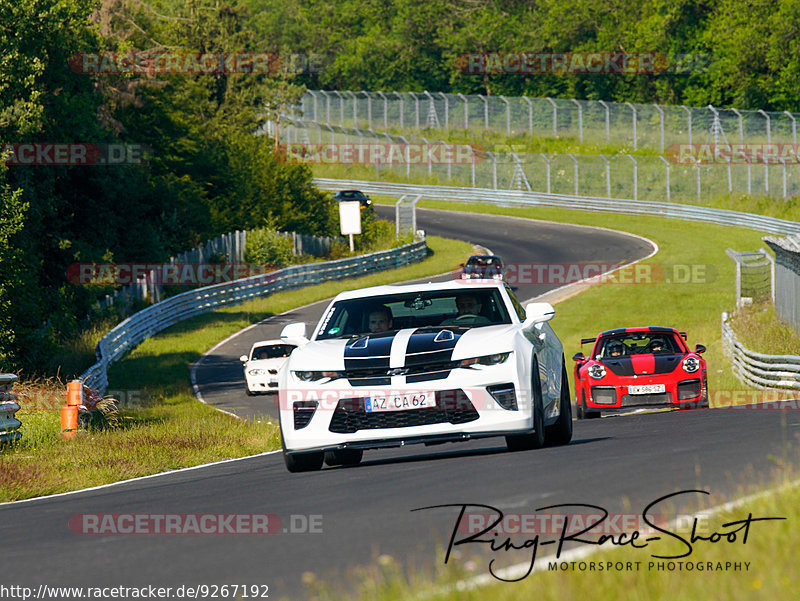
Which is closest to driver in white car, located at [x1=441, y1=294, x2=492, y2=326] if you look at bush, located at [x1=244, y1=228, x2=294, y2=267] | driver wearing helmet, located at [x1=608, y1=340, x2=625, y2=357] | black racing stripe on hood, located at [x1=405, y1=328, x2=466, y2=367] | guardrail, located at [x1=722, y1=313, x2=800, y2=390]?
black racing stripe on hood, located at [x1=405, y1=328, x2=466, y2=367]

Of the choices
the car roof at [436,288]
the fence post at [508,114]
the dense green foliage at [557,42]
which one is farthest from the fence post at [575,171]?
the car roof at [436,288]

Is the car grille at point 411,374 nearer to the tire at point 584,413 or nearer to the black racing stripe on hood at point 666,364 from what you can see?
the black racing stripe on hood at point 666,364

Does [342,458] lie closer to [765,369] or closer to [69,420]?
[69,420]

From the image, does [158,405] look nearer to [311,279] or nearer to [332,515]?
[332,515]

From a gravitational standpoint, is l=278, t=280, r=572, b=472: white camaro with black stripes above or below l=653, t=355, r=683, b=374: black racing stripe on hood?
above

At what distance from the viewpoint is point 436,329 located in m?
11.1

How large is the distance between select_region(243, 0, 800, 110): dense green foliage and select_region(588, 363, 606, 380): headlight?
68967mm

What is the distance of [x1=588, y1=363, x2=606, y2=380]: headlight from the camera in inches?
728

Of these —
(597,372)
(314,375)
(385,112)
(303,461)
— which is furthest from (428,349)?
(385,112)

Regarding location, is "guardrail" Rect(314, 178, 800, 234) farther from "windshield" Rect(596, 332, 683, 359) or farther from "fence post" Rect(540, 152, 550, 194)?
"windshield" Rect(596, 332, 683, 359)

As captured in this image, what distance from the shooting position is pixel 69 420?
1802cm

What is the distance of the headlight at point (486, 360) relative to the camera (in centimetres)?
1046

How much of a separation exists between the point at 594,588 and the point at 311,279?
1894 inches

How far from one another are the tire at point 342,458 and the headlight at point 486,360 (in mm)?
2106
